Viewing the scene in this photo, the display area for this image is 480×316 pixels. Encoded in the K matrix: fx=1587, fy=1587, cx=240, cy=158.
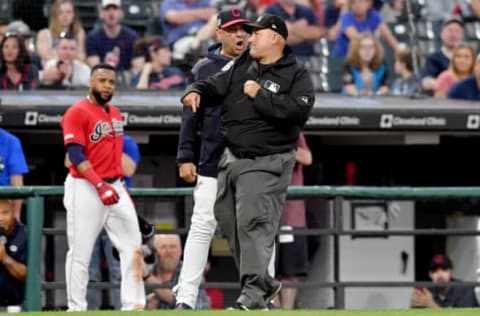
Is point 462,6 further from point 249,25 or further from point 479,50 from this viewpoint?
point 249,25

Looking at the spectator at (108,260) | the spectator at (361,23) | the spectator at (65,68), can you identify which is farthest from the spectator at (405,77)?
the spectator at (108,260)

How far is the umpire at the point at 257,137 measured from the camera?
8.09 meters

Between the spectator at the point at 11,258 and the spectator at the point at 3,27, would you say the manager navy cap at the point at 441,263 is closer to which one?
the spectator at the point at 11,258

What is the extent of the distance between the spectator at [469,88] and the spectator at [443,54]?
17.8 inches

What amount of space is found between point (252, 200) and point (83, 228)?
1.96 meters

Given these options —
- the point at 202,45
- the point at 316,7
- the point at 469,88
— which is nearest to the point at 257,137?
the point at 469,88

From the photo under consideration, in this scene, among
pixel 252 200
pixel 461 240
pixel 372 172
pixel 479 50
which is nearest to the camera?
pixel 252 200

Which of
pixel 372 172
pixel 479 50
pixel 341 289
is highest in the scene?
pixel 479 50

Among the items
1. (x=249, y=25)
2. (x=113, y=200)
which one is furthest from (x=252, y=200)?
(x=113, y=200)

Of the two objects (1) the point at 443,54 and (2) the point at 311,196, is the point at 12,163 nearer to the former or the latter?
(2) the point at 311,196

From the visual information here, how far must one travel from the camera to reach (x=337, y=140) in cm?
1330

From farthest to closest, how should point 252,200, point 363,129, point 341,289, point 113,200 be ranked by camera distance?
1. point 363,129
2. point 341,289
3. point 113,200
4. point 252,200

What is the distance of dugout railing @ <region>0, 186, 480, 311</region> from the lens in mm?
10281

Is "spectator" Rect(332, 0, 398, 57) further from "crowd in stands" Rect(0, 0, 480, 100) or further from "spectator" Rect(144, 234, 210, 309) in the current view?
"spectator" Rect(144, 234, 210, 309)
